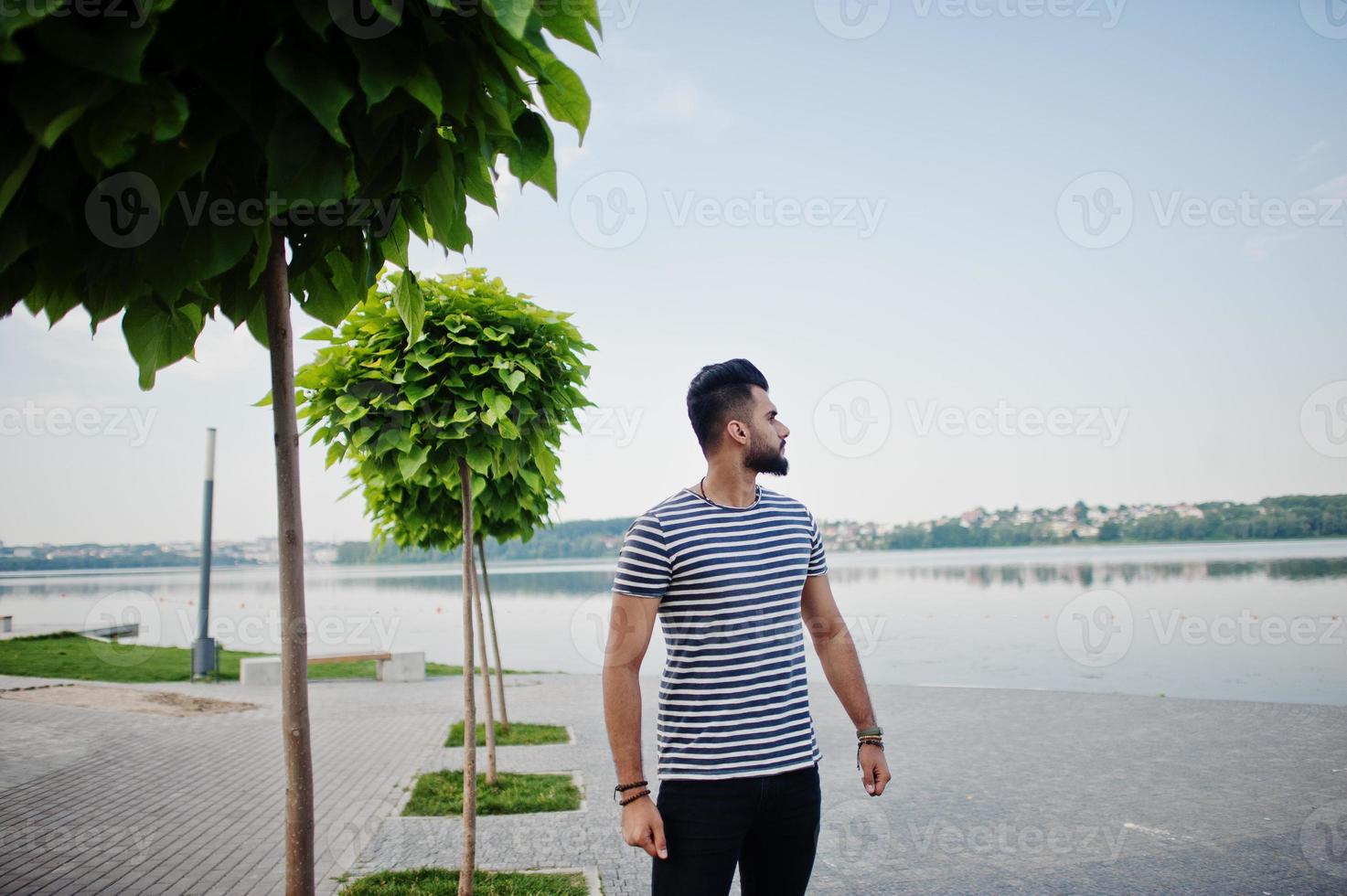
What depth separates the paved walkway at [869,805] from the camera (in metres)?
5.68

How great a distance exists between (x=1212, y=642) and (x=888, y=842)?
1703 centimetres

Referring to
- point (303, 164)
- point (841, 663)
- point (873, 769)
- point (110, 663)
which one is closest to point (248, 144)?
point (303, 164)

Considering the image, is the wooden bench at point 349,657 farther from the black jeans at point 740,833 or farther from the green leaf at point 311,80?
the green leaf at point 311,80

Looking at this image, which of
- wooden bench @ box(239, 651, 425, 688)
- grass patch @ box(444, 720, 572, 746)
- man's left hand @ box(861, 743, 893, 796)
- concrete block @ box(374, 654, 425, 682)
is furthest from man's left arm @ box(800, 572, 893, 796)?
concrete block @ box(374, 654, 425, 682)

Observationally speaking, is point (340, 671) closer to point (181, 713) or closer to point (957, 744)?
point (181, 713)

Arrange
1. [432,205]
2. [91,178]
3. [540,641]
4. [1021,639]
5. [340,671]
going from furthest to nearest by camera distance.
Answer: [540,641] < [1021,639] < [340,671] < [432,205] < [91,178]

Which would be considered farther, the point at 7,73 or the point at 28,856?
the point at 28,856

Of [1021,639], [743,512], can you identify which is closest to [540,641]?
[1021,639]

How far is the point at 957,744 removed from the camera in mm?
9898

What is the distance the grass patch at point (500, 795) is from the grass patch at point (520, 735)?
179cm

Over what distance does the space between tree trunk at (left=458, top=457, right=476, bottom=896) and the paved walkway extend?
0.95 meters

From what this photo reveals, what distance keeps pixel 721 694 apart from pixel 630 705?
303 mm

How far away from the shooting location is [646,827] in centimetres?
271

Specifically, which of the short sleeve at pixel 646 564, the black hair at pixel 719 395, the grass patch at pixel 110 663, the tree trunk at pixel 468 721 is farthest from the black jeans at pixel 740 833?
the grass patch at pixel 110 663
